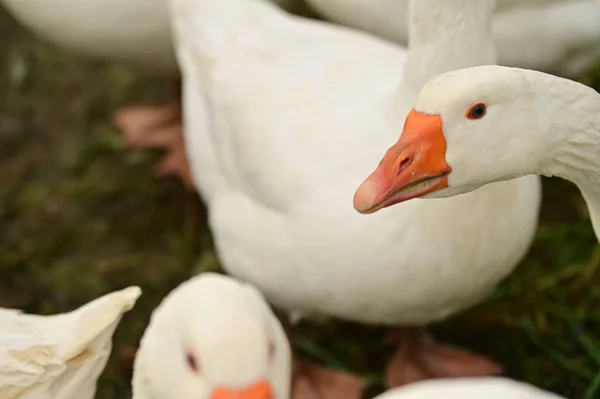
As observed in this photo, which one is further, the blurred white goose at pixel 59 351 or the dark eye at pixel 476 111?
the blurred white goose at pixel 59 351

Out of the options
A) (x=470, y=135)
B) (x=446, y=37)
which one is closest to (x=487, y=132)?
(x=470, y=135)

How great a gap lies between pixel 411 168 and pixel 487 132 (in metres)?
0.12

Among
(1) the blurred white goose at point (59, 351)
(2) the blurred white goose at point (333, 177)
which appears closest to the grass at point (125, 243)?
(2) the blurred white goose at point (333, 177)

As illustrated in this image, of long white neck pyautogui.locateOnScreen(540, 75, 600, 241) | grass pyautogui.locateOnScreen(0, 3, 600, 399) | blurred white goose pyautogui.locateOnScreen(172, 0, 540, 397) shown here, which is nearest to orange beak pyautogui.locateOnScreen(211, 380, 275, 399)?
blurred white goose pyautogui.locateOnScreen(172, 0, 540, 397)

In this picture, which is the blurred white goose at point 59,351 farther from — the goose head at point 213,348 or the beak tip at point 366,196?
the beak tip at point 366,196

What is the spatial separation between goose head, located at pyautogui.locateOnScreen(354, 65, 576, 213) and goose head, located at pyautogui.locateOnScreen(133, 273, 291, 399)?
26 centimetres

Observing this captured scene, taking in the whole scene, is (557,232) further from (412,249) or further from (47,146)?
(47,146)

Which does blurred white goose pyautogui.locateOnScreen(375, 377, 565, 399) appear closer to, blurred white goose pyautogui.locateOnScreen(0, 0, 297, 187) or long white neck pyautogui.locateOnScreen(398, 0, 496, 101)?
long white neck pyautogui.locateOnScreen(398, 0, 496, 101)

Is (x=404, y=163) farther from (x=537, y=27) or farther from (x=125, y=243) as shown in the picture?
(x=125, y=243)

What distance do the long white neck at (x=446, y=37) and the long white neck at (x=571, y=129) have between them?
302 millimetres

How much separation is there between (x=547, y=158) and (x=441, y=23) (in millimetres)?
347

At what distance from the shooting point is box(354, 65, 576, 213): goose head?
3.88ft

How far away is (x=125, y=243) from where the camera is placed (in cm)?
247

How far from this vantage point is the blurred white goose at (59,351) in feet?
4.36
